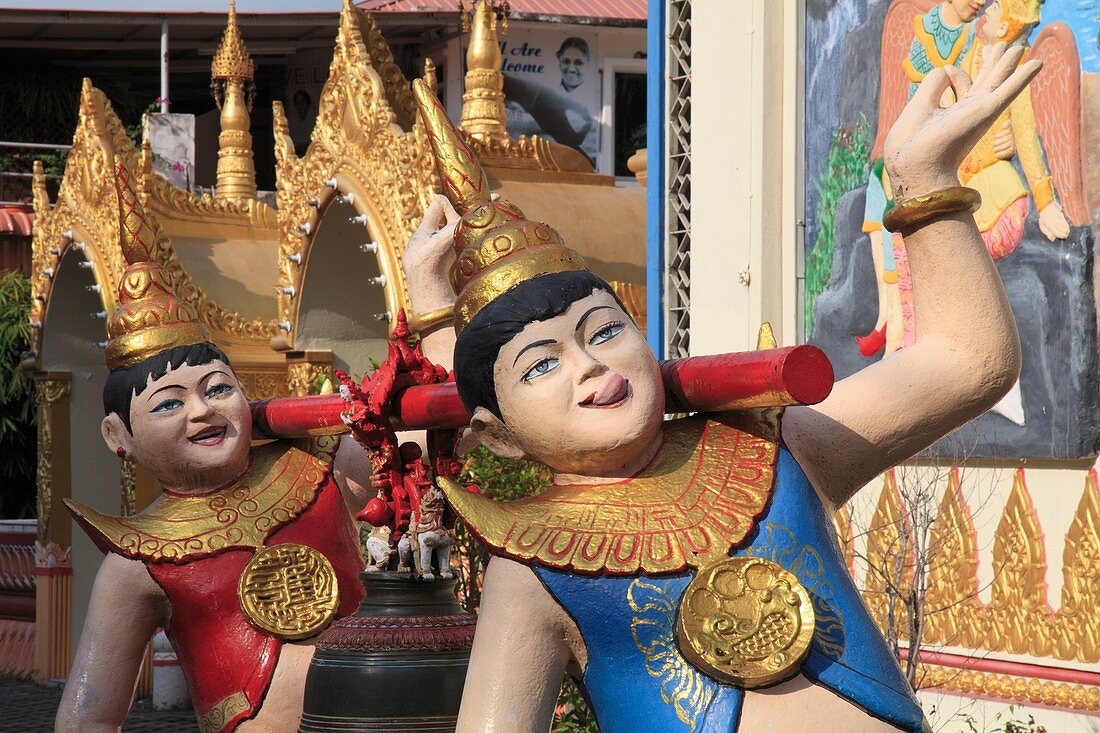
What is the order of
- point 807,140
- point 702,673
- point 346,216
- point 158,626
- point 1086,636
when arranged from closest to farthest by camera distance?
point 702,673 < point 158,626 < point 1086,636 < point 807,140 < point 346,216

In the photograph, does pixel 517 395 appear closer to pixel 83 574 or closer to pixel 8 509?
pixel 83 574

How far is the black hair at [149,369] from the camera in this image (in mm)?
4156

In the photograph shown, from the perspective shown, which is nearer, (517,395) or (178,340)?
(517,395)

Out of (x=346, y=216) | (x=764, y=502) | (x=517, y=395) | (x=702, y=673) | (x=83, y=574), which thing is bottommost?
(x=83, y=574)

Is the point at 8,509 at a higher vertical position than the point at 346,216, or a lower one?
lower

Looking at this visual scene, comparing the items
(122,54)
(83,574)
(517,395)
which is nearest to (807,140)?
(517,395)

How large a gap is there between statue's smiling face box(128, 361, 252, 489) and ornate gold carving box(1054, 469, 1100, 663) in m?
2.86

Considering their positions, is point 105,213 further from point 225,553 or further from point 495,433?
point 495,433

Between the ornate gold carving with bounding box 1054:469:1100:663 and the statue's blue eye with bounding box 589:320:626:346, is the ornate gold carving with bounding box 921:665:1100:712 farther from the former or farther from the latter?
the statue's blue eye with bounding box 589:320:626:346

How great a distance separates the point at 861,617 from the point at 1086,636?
3.06 m

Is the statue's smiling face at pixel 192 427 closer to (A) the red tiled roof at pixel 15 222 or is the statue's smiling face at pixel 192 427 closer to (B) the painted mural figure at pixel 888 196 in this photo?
(B) the painted mural figure at pixel 888 196

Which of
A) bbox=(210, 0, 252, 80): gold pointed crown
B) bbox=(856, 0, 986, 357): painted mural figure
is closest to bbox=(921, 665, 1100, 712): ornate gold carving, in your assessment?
bbox=(856, 0, 986, 357): painted mural figure

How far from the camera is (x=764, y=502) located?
2.72 metres

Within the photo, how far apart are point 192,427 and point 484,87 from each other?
4.26m
